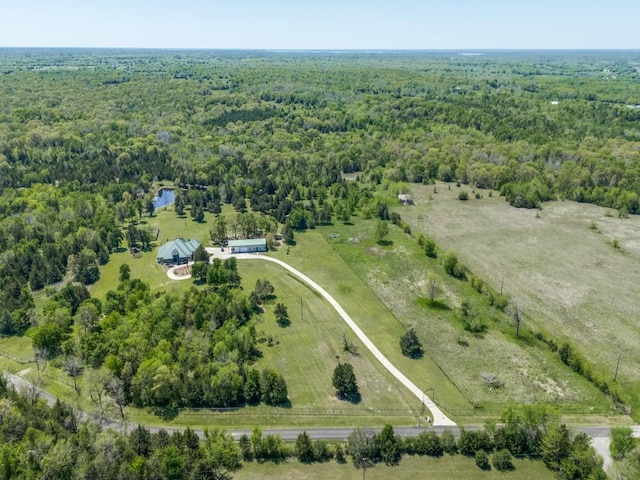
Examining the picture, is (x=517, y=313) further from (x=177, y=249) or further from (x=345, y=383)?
(x=177, y=249)

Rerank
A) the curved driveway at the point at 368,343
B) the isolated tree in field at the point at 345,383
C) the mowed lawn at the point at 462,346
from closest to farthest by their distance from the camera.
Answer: the curved driveway at the point at 368,343 → the isolated tree in field at the point at 345,383 → the mowed lawn at the point at 462,346

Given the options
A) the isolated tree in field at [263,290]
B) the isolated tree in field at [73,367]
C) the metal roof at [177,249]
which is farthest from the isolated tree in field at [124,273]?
the isolated tree in field at [263,290]

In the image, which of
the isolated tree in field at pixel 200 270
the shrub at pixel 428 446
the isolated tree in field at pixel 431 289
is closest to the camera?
the shrub at pixel 428 446

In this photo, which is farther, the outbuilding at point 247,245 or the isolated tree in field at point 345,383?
the outbuilding at point 247,245

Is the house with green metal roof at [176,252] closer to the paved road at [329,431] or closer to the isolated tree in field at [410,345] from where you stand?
the paved road at [329,431]

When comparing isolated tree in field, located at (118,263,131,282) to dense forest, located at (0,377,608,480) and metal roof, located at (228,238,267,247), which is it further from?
dense forest, located at (0,377,608,480)

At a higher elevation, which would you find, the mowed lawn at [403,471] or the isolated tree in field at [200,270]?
the isolated tree in field at [200,270]

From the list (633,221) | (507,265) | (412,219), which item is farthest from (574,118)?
(507,265)

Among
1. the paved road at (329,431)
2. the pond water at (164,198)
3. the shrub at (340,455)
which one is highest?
the pond water at (164,198)

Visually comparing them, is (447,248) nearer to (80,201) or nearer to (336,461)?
(336,461)
